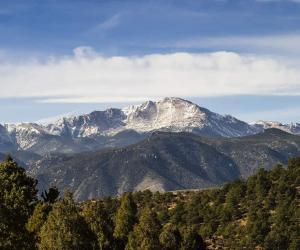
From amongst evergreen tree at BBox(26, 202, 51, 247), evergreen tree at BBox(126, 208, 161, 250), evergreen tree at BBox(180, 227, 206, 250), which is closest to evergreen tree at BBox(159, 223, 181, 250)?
evergreen tree at BBox(180, 227, 206, 250)

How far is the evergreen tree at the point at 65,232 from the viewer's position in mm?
57438

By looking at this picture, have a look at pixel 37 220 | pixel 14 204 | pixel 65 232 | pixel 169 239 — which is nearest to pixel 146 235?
pixel 169 239

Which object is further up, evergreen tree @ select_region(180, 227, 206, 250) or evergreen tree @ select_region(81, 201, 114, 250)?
evergreen tree @ select_region(81, 201, 114, 250)

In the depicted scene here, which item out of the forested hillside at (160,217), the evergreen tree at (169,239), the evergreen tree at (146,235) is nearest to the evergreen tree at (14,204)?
the forested hillside at (160,217)

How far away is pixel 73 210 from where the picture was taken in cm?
6106

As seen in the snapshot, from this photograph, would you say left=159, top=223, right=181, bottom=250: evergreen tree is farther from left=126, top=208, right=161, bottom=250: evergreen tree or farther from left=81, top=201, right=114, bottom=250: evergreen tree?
left=81, top=201, right=114, bottom=250: evergreen tree

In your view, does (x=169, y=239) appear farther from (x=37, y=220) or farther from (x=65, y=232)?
(x=65, y=232)

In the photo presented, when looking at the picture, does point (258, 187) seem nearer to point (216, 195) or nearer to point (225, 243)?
point (216, 195)

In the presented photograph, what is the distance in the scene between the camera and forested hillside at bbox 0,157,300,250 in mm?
62725

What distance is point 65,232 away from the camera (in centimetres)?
5797

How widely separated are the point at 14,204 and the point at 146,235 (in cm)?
2072

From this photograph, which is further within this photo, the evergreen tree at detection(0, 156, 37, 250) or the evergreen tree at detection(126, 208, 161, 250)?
the evergreen tree at detection(0, 156, 37, 250)

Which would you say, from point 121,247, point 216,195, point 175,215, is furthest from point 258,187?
point 121,247

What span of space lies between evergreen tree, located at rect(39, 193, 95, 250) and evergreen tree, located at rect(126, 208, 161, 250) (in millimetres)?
8398
